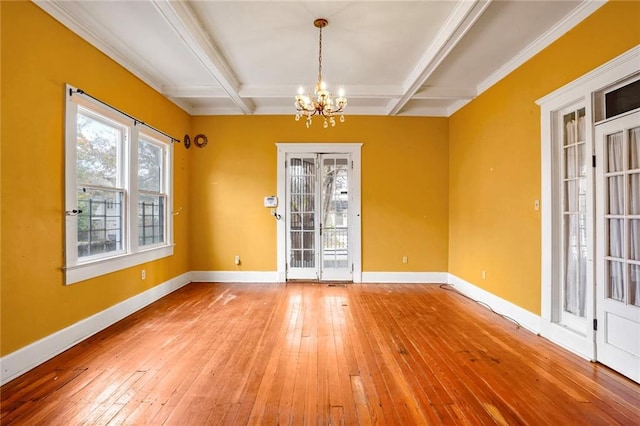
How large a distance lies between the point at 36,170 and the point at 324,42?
2937 mm

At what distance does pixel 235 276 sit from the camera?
526 cm

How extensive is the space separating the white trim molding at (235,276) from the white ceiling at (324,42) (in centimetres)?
292

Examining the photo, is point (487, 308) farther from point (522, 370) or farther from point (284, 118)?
point (284, 118)

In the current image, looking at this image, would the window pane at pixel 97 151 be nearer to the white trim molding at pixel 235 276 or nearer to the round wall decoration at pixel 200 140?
the round wall decoration at pixel 200 140

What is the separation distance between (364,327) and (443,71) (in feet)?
11.1

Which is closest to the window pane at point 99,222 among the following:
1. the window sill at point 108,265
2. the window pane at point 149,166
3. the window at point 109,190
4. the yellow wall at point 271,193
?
the window at point 109,190

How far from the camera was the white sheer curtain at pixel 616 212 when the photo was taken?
2.36 m

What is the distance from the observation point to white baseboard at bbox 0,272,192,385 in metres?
2.21

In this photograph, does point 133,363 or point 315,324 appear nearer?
point 133,363

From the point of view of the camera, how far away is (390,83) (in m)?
4.30

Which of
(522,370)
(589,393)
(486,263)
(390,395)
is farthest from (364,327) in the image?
(486,263)

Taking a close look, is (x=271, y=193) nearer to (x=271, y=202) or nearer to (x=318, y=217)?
(x=271, y=202)

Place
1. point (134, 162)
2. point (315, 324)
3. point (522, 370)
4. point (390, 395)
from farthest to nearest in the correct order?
point (134, 162) < point (315, 324) < point (522, 370) < point (390, 395)

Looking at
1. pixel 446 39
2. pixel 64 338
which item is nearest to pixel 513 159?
pixel 446 39
